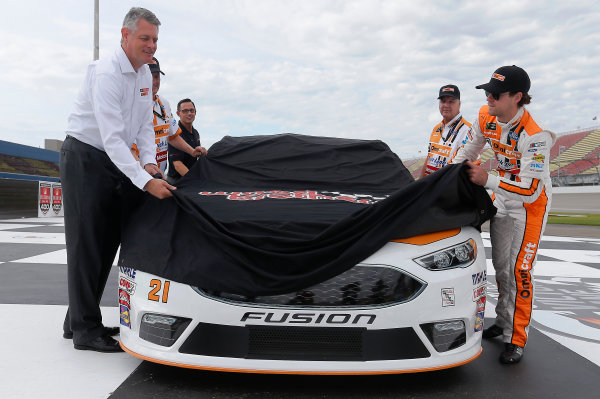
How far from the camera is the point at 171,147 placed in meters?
4.67

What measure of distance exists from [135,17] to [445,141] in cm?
299

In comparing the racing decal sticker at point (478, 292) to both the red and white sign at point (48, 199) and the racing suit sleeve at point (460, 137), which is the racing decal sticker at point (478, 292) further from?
the red and white sign at point (48, 199)

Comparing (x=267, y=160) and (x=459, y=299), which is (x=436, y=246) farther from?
(x=267, y=160)

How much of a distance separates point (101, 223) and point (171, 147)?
6.33ft

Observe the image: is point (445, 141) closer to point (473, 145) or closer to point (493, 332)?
point (473, 145)

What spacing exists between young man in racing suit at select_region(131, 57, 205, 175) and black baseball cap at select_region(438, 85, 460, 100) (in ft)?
7.45

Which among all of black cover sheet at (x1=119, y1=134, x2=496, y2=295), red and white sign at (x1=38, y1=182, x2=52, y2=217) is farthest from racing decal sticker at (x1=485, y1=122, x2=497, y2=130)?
red and white sign at (x1=38, y1=182, x2=52, y2=217)

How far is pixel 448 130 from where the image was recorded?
14.9 feet

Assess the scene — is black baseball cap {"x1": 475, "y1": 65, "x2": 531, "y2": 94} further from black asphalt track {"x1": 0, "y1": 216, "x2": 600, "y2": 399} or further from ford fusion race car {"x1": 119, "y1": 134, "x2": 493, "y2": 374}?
black asphalt track {"x1": 0, "y1": 216, "x2": 600, "y2": 399}

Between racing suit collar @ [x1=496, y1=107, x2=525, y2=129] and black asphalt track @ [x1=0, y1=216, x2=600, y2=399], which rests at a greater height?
racing suit collar @ [x1=496, y1=107, x2=525, y2=129]

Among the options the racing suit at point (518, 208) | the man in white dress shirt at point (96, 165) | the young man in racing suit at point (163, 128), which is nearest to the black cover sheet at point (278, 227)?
the man in white dress shirt at point (96, 165)

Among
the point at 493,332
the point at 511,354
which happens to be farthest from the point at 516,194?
the point at 493,332

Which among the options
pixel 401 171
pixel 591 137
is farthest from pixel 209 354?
pixel 591 137

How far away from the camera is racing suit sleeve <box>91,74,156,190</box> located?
2.63 meters
